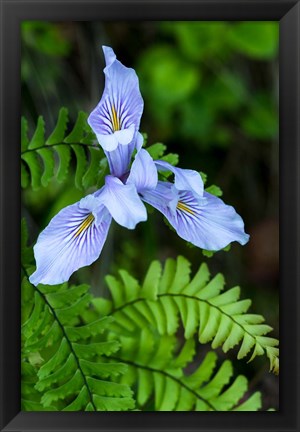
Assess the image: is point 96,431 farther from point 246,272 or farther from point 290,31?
point 246,272

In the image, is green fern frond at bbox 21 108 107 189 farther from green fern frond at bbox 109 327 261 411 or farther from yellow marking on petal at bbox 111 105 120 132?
green fern frond at bbox 109 327 261 411

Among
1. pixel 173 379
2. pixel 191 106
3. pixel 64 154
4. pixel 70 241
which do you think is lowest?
pixel 173 379

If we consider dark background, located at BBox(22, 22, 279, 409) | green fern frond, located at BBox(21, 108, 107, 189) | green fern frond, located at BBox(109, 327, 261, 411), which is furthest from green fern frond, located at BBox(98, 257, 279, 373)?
dark background, located at BBox(22, 22, 279, 409)

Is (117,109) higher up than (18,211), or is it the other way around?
(117,109)

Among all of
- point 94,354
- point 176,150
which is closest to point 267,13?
point 94,354

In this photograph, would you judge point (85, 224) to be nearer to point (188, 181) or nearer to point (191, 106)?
point (188, 181)

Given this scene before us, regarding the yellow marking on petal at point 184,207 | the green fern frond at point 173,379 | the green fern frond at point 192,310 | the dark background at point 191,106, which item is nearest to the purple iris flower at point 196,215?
the yellow marking on petal at point 184,207

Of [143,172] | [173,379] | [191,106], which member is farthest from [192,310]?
[191,106]
